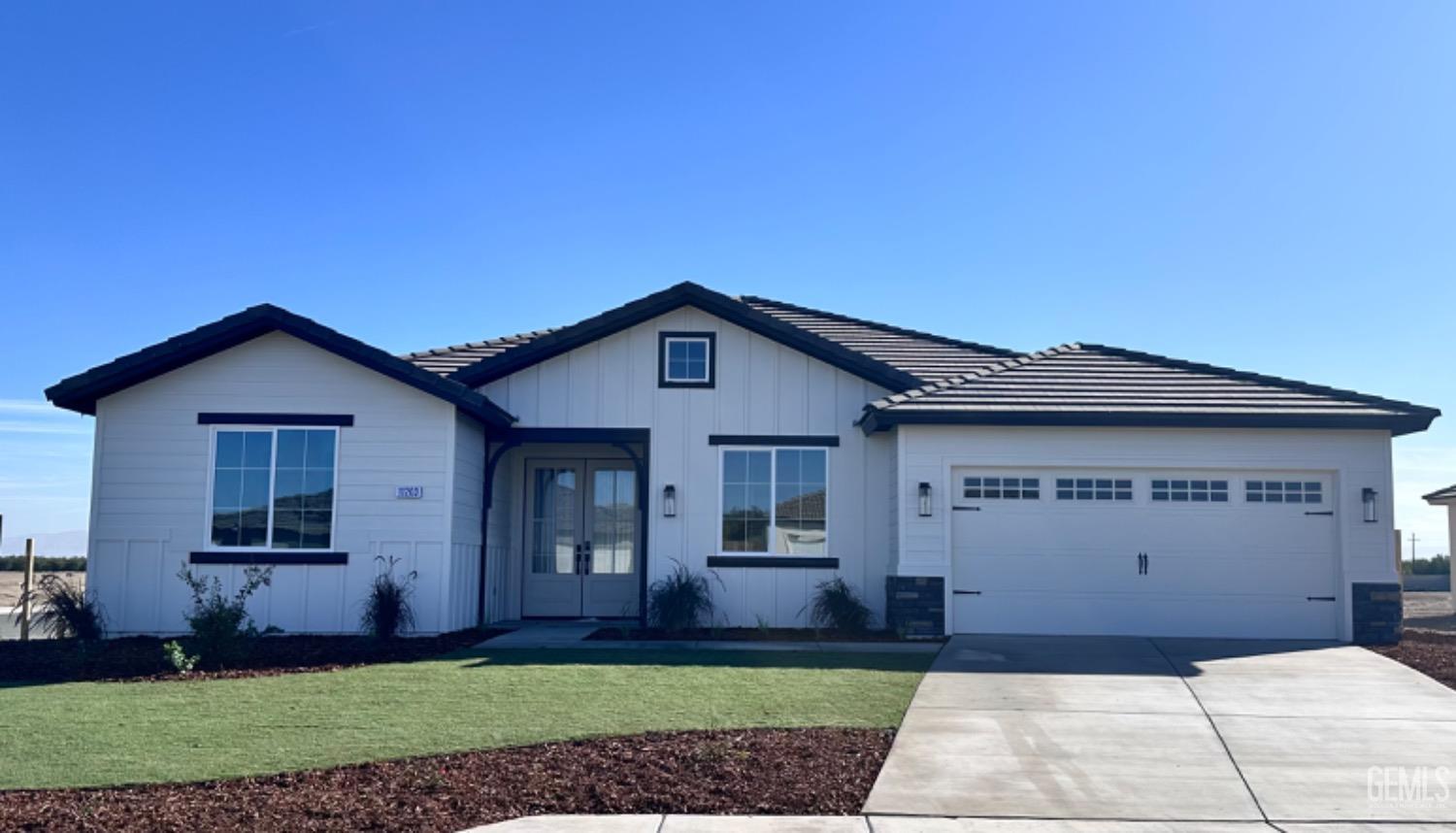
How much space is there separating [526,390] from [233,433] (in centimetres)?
374

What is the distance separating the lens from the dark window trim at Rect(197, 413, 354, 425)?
15.0 meters

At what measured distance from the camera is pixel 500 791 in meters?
7.45

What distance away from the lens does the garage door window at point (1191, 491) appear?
1490 centimetres

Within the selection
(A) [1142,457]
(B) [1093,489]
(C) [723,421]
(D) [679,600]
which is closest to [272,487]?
(D) [679,600]

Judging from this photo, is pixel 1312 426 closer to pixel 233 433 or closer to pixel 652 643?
pixel 652 643

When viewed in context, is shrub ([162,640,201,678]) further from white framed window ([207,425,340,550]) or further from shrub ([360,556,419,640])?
white framed window ([207,425,340,550])

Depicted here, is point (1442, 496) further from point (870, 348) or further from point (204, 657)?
point (204, 657)

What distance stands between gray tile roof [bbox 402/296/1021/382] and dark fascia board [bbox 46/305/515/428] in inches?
89.1

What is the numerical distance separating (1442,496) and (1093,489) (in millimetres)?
10724

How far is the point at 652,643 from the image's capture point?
1412 cm

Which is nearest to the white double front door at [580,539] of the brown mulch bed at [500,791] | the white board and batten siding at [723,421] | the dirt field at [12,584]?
the white board and batten siding at [723,421]

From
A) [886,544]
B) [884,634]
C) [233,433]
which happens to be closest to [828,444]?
[886,544]

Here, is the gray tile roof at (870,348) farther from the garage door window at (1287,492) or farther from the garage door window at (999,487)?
the garage door window at (1287,492)

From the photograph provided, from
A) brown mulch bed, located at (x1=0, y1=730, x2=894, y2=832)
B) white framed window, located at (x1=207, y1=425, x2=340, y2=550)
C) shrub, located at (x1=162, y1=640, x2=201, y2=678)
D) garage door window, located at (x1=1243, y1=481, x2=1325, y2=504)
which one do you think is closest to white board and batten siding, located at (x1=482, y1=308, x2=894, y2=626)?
white framed window, located at (x1=207, y1=425, x2=340, y2=550)
